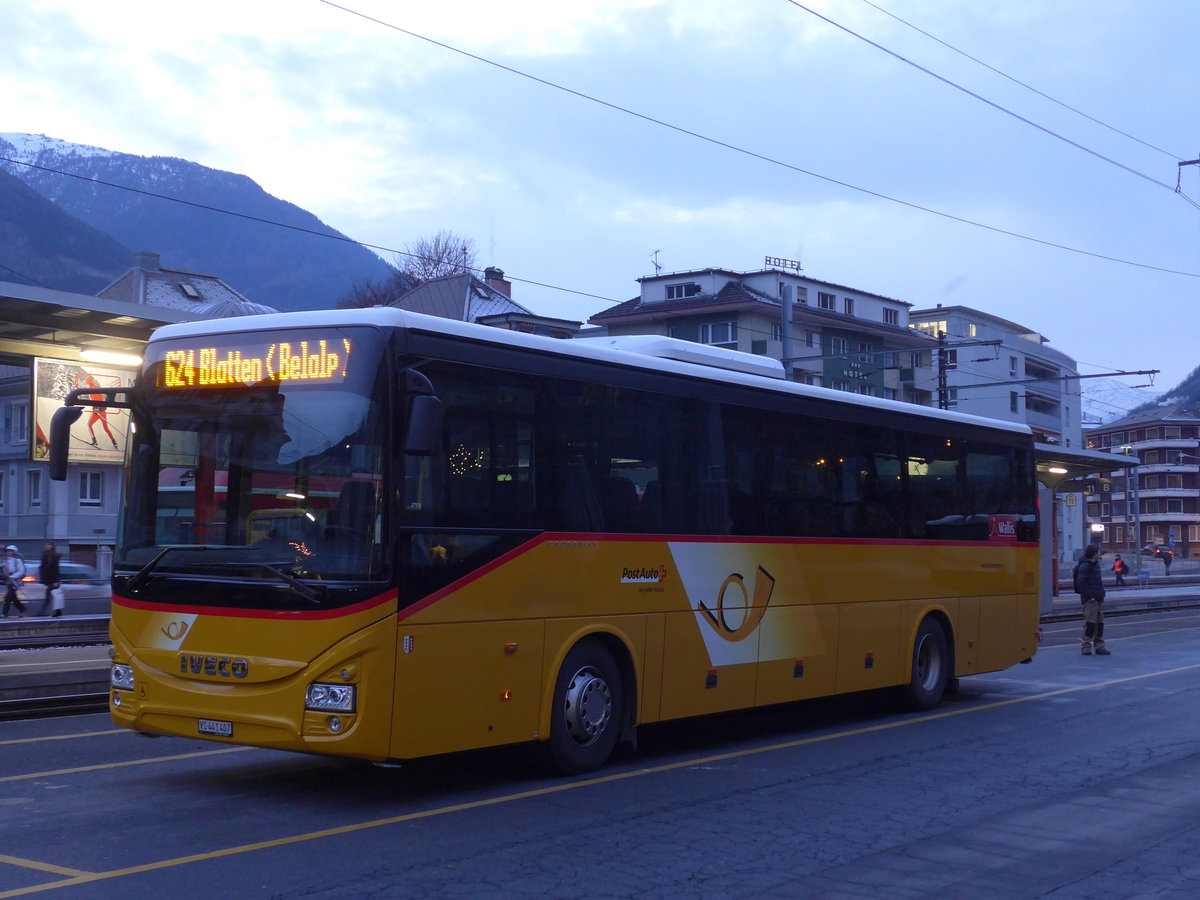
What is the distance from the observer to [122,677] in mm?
9117

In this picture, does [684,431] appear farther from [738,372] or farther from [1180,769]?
[1180,769]

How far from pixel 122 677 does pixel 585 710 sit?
326cm

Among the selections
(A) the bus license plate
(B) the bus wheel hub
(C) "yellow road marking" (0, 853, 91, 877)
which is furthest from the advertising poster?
(C) "yellow road marking" (0, 853, 91, 877)

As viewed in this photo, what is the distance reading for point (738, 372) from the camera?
12234 millimetres

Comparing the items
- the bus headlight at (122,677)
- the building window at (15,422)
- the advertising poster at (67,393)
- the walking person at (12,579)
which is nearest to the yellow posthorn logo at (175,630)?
the bus headlight at (122,677)

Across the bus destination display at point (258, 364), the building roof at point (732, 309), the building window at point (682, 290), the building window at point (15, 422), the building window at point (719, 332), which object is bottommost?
the bus destination display at point (258, 364)

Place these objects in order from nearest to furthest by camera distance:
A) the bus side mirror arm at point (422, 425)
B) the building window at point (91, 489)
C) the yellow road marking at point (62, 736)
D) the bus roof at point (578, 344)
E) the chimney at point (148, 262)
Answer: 1. the bus side mirror arm at point (422, 425)
2. the bus roof at point (578, 344)
3. the yellow road marking at point (62, 736)
4. the building window at point (91, 489)
5. the chimney at point (148, 262)

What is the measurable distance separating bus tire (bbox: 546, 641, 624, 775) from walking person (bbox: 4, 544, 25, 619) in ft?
80.7

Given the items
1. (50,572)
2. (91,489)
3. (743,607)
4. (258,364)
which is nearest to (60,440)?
(258,364)

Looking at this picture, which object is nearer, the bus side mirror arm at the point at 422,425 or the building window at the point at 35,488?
Answer: the bus side mirror arm at the point at 422,425

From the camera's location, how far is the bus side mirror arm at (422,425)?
810cm

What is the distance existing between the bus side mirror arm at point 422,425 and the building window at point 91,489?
186ft

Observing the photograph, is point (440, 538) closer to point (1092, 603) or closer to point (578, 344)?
point (578, 344)

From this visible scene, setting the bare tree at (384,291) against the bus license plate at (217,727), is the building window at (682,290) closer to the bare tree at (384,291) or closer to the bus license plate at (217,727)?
the bare tree at (384,291)
